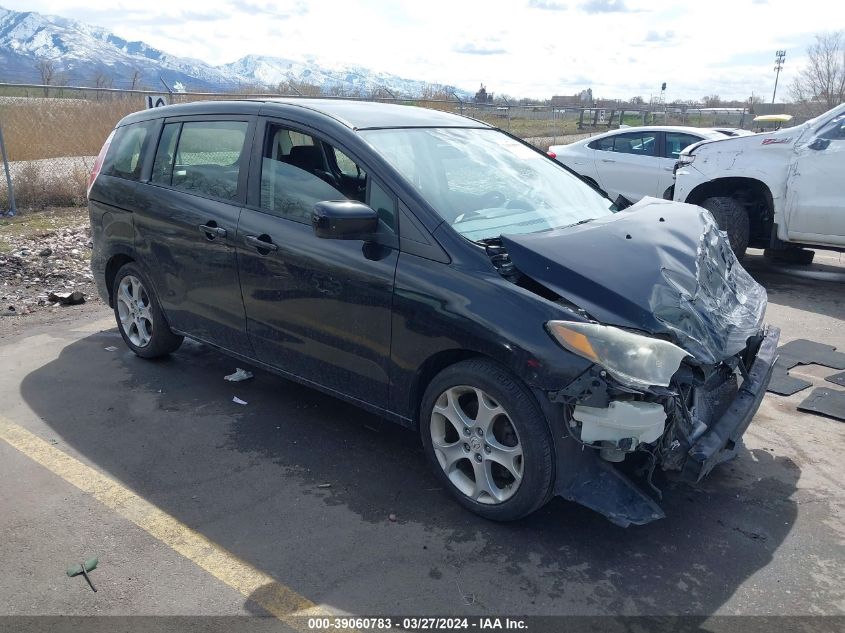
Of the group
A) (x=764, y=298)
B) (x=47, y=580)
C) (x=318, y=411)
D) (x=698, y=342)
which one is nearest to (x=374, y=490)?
(x=318, y=411)

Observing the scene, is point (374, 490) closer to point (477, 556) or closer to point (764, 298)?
point (477, 556)

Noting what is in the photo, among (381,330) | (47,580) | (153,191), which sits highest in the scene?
(153,191)

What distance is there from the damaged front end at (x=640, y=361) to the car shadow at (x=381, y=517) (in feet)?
0.97

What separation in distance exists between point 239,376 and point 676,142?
28.1 ft

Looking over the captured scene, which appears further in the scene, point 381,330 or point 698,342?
point 381,330

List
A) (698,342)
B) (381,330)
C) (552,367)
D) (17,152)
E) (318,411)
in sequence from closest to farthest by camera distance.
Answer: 1. (552,367)
2. (698,342)
3. (381,330)
4. (318,411)
5. (17,152)

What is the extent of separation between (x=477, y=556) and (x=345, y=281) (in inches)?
59.3

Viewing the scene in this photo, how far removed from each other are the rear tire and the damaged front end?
4.88 meters

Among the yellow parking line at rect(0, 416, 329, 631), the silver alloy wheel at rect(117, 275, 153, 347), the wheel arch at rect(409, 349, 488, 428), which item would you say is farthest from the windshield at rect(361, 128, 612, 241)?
the silver alloy wheel at rect(117, 275, 153, 347)

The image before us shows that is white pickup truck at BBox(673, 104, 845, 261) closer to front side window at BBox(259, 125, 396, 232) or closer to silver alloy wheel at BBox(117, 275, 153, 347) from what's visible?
front side window at BBox(259, 125, 396, 232)

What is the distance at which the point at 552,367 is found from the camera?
2.91m

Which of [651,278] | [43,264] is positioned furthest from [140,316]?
[651,278]

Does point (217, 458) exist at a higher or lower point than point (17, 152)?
lower

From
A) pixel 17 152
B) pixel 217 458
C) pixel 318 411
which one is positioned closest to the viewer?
pixel 217 458
